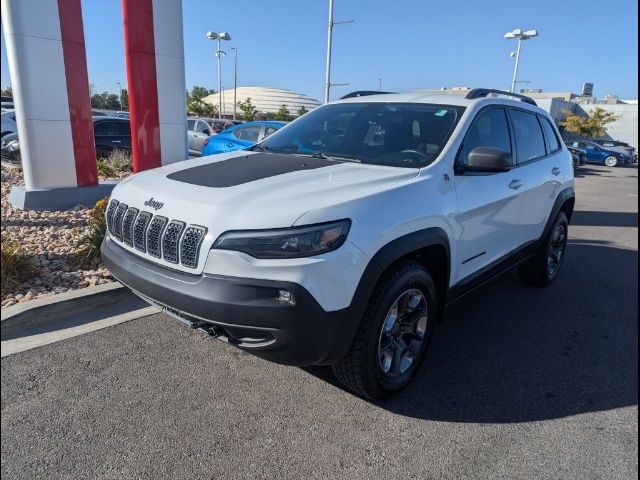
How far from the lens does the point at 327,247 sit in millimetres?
2303

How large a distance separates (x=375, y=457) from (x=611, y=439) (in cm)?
139

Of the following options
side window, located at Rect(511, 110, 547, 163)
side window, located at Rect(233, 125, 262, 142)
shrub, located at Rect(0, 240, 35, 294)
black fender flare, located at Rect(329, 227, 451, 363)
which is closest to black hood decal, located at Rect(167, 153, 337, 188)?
black fender flare, located at Rect(329, 227, 451, 363)

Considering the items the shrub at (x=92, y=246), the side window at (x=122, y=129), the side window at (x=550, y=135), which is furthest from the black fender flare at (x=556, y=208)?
the side window at (x=122, y=129)

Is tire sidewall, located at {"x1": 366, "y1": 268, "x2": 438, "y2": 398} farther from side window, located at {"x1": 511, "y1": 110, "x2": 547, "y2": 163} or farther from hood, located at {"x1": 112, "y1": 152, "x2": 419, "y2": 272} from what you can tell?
side window, located at {"x1": 511, "y1": 110, "x2": 547, "y2": 163}

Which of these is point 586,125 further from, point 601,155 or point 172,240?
point 172,240

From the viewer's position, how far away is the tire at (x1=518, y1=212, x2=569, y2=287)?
495 cm

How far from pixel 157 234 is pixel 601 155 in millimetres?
33373

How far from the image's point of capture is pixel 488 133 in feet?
12.3

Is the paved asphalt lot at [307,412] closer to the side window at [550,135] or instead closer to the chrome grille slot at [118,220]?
the chrome grille slot at [118,220]

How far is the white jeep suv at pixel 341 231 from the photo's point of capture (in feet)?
7.50

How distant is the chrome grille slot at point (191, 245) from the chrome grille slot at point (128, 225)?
565 millimetres

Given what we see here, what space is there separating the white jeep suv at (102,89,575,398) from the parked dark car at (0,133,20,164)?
1063 centimetres

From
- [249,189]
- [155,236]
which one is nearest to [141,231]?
[155,236]

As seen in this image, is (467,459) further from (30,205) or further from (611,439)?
(30,205)
